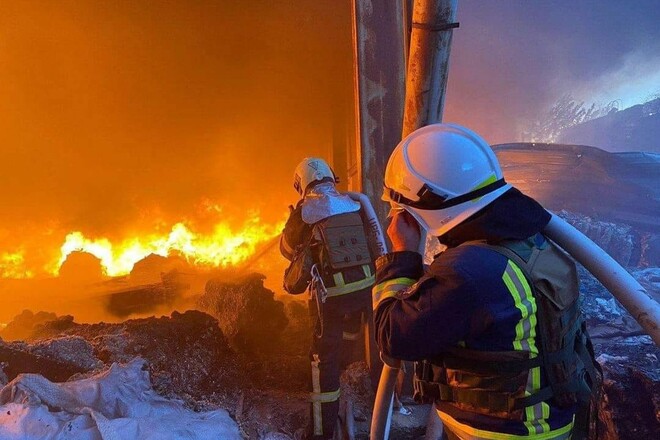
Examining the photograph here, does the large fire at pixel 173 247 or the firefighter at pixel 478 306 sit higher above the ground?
the large fire at pixel 173 247

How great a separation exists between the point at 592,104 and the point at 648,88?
4.57 ft

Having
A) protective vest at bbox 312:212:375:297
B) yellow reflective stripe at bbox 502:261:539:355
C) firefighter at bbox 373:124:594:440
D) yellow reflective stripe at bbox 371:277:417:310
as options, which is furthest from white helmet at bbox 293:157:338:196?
yellow reflective stripe at bbox 502:261:539:355

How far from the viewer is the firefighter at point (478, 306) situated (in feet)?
4.34

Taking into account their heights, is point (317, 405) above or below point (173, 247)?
below

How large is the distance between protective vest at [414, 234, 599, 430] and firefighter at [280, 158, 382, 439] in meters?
1.80

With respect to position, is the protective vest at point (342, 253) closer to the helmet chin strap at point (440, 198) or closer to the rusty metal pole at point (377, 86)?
the rusty metal pole at point (377, 86)

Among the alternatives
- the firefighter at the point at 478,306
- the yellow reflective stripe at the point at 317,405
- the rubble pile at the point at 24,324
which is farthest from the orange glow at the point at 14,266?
the firefighter at the point at 478,306

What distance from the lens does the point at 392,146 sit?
3820mm

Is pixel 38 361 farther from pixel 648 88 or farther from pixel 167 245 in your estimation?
pixel 648 88

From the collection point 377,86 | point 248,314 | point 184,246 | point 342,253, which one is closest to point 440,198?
point 342,253

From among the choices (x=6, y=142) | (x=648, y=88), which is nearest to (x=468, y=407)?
(x=6, y=142)

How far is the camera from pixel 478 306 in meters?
1.30

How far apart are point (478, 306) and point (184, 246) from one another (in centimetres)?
806

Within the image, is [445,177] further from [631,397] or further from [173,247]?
[173,247]
